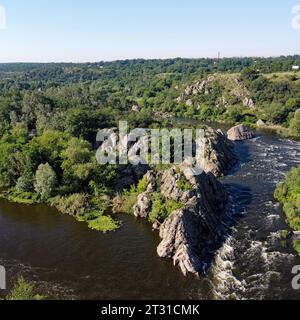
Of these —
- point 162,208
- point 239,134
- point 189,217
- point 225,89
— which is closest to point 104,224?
point 162,208

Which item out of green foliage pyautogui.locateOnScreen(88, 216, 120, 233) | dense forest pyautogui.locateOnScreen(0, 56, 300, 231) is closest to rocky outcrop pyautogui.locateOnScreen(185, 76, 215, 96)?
dense forest pyautogui.locateOnScreen(0, 56, 300, 231)

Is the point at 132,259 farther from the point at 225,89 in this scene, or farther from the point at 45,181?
the point at 225,89

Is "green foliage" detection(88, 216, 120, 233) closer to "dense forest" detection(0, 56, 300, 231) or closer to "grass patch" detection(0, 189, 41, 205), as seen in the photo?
"dense forest" detection(0, 56, 300, 231)

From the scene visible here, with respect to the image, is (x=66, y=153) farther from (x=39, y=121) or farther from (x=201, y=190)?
(x=39, y=121)

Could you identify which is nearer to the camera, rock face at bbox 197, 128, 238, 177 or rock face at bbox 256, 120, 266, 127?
rock face at bbox 197, 128, 238, 177

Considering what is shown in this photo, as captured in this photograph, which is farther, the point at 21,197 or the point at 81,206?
the point at 21,197
